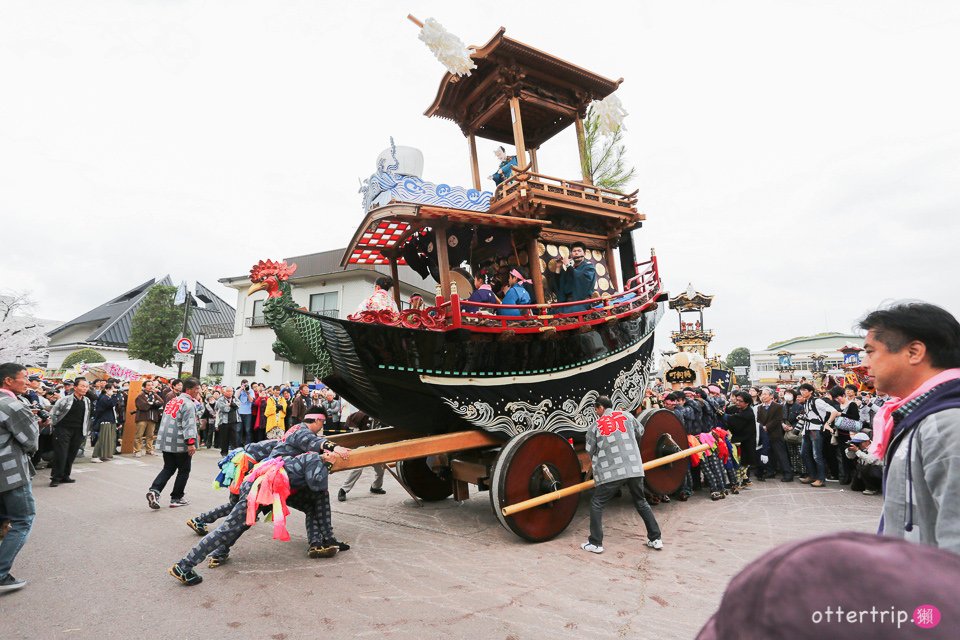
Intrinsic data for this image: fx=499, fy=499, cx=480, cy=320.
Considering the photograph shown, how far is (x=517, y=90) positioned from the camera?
741cm

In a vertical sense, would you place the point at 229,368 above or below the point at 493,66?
below

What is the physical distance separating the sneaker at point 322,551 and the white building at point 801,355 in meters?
44.5

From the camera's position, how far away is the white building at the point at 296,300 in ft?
68.1

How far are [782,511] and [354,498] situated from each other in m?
6.24

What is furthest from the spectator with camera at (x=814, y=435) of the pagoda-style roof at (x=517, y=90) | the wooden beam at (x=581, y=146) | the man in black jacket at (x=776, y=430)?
the pagoda-style roof at (x=517, y=90)

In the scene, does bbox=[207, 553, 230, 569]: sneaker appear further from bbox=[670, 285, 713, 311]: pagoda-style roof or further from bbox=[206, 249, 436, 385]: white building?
bbox=[670, 285, 713, 311]: pagoda-style roof

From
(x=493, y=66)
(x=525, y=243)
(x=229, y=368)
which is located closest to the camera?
(x=525, y=243)

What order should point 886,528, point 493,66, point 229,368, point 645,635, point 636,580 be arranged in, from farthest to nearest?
point 229,368, point 493,66, point 636,580, point 645,635, point 886,528

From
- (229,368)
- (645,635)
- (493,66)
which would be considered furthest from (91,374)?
(645,635)

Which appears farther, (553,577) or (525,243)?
(525,243)

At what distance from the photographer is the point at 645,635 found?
3.35 meters

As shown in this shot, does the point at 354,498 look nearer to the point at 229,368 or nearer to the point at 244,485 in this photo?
the point at 244,485

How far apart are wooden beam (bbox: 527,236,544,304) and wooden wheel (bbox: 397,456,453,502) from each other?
2.89 metres

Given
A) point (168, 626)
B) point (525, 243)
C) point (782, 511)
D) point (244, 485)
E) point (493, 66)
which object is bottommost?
point (782, 511)
